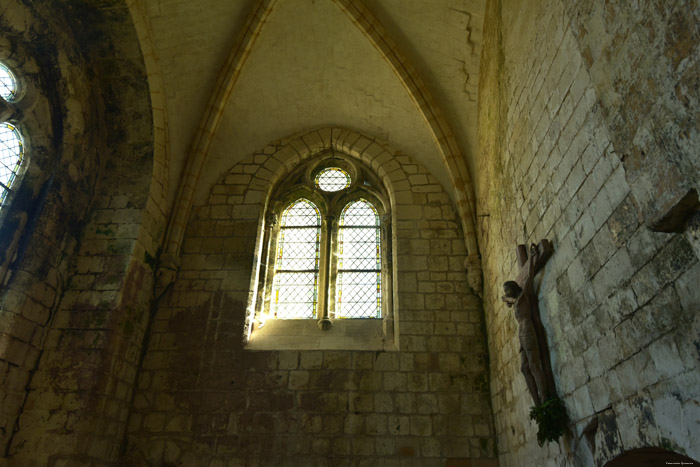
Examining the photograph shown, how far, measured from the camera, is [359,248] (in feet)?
22.0

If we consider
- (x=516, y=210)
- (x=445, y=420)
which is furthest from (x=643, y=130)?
(x=445, y=420)

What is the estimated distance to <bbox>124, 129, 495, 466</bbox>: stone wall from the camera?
16.6ft

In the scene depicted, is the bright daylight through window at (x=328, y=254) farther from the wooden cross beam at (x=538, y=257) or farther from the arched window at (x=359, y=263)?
the wooden cross beam at (x=538, y=257)

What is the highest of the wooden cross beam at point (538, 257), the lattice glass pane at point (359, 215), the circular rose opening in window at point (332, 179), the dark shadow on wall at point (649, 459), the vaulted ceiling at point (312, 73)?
the vaulted ceiling at point (312, 73)

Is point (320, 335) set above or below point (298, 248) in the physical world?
below

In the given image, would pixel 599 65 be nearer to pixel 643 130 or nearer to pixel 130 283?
pixel 643 130

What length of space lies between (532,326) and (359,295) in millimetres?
3018

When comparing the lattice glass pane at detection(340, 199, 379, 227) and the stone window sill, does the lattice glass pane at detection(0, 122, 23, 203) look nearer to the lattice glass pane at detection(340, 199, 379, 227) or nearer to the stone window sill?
the stone window sill

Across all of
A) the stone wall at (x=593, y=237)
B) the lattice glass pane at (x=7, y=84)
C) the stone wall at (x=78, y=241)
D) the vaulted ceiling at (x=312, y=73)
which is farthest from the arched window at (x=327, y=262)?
the lattice glass pane at (x=7, y=84)

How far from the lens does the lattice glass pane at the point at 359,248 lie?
6.58 metres

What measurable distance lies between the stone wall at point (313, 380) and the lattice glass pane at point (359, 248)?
494mm

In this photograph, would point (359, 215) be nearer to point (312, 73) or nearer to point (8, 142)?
point (312, 73)

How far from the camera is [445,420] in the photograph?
5129 millimetres

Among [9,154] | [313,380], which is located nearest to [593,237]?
[313,380]
